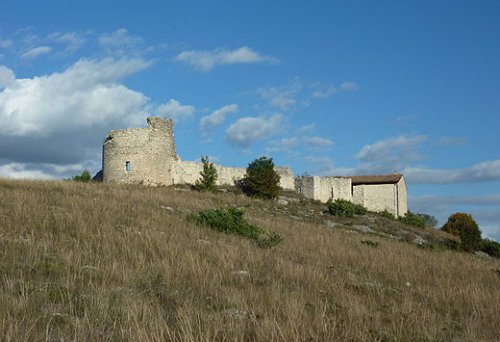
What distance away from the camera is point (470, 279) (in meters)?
10.3

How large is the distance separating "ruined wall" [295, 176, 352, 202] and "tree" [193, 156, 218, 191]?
1138 centimetres

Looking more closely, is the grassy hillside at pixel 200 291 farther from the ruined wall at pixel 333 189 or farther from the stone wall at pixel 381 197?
the stone wall at pixel 381 197

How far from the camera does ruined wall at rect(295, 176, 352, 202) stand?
47906 mm

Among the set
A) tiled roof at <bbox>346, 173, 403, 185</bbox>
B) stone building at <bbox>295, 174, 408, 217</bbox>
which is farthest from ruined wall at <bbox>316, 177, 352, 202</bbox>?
tiled roof at <bbox>346, 173, 403, 185</bbox>

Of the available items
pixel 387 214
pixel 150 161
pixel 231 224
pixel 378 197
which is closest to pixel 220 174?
pixel 150 161

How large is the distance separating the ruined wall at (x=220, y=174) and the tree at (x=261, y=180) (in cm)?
132

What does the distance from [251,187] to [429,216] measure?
200 ft

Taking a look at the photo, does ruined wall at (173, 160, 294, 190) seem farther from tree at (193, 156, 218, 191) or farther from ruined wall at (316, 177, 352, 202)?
ruined wall at (316, 177, 352, 202)

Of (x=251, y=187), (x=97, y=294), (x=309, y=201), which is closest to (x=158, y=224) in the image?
(x=97, y=294)

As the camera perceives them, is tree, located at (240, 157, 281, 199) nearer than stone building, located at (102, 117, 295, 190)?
No

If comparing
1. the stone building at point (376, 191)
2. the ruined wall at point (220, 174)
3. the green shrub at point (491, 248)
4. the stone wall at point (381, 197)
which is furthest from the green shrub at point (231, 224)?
the stone wall at point (381, 197)

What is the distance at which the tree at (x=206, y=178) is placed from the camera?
120 feet

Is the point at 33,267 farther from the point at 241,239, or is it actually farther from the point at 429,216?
the point at 429,216

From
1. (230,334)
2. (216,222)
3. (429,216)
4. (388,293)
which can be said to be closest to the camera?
(230,334)
